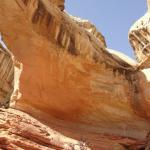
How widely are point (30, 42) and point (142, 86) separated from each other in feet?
9.44

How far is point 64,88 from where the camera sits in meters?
8.66

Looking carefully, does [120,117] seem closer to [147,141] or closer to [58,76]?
[147,141]

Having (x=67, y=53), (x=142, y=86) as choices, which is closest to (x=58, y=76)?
(x=67, y=53)

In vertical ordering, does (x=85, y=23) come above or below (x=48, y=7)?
above

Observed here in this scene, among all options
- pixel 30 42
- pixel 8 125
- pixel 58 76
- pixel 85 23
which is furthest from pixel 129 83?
pixel 85 23

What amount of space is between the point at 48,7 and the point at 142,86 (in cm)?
287

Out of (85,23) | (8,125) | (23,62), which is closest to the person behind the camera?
(8,125)

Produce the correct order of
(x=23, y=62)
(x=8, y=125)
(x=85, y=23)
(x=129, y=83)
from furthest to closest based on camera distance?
(x=85, y=23), (x=129, y=83), (x=23, y=62), (x=8, y=125)

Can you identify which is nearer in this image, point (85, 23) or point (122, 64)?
point (122, 64)

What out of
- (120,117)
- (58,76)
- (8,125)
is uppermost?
(58,76)

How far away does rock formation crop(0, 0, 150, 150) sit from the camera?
25.3ft

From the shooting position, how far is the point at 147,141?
8.84m

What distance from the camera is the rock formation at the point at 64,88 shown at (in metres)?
7.73

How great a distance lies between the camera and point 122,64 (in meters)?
9.66
